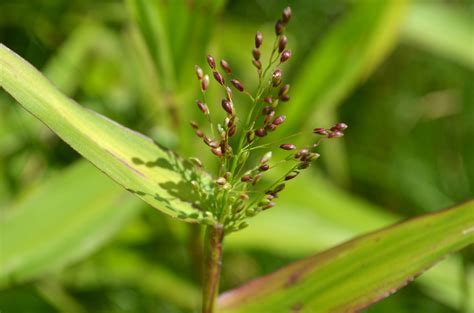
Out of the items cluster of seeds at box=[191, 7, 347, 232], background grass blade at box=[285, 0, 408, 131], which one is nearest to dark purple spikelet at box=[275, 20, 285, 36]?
cluster of seeds at box=[191, 7, 347, 232]

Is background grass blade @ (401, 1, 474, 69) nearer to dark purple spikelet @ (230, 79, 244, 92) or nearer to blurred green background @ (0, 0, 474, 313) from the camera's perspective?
blurred green background @ (0, 0, 474, 313)

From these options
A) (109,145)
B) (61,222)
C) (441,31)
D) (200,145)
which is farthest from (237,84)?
(441,31)

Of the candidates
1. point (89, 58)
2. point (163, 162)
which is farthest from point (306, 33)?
point (163, 162)

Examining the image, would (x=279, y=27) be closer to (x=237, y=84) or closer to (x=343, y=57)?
(x=237, y=84)

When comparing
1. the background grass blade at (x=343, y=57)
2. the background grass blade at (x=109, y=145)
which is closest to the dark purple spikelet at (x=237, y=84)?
the background grass blade at (x=109, y=145)

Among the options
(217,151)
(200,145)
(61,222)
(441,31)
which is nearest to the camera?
(217,151)

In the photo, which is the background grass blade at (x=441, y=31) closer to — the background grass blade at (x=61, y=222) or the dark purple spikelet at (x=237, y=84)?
the background grass blade at (x=61, y=222)
